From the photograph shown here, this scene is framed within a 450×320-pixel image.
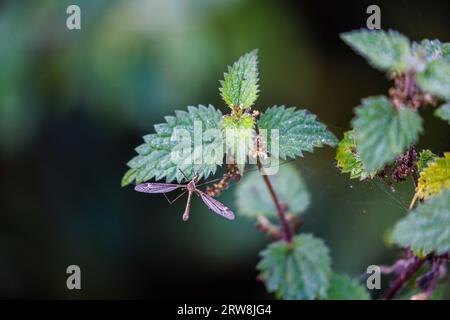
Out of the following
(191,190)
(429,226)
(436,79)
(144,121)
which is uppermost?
(144,121)

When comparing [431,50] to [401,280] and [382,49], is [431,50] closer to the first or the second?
[382,49]

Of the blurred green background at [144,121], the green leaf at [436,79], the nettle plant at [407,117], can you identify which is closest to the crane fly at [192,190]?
the nettle plant at [407,117]

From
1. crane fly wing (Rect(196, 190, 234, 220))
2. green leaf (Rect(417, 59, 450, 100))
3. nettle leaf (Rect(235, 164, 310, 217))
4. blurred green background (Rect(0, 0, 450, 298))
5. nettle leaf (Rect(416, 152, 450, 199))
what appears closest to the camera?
green leaf (Rect(417, 59, 450, 100))

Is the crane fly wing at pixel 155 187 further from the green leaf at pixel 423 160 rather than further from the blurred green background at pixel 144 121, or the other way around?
the blurred green background at pixel 144 121

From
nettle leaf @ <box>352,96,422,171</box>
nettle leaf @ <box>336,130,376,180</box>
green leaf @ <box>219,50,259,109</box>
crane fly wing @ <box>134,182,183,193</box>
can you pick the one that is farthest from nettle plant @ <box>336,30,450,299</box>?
crane fly wing @ <box>134,182,183,193</box>

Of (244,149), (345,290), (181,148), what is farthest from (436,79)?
(345,290)

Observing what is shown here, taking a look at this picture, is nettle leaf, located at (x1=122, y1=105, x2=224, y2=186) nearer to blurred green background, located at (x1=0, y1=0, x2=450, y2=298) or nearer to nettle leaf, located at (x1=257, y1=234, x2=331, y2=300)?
nettle leaf, located at (x1=257, y1=234, x2=331, y2=300)

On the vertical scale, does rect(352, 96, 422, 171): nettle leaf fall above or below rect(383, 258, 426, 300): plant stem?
above
